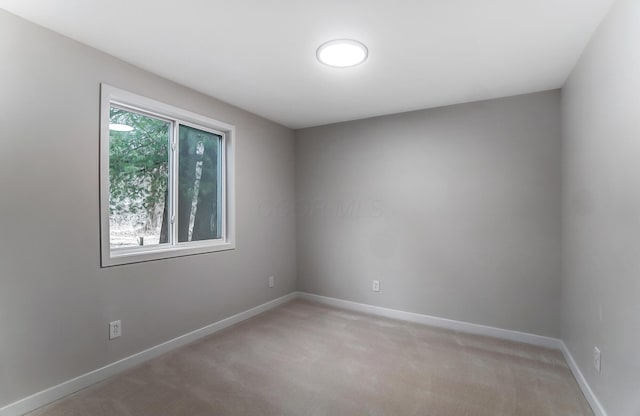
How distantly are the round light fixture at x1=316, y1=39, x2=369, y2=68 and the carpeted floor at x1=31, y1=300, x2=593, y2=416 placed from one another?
7.73 feet

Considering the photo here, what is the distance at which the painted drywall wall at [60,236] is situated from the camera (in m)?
1.80

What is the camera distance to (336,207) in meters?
3.96

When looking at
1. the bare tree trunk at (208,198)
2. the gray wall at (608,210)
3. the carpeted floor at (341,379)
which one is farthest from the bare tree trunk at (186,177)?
the gray wall at (608,210)

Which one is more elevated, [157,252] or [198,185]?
[198,185]

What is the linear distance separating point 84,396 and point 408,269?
9.76ft

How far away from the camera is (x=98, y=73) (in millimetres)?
2201

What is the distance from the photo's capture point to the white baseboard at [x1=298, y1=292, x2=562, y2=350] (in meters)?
2.82

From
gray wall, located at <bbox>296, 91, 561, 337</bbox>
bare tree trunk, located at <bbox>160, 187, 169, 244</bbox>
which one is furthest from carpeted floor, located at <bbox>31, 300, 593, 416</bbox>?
bare tree trunk, located at <bbox>160, 187, 169, 244</bbox>

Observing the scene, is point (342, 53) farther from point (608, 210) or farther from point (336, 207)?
point (336, 207)

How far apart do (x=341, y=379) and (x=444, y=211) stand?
6.48 feet

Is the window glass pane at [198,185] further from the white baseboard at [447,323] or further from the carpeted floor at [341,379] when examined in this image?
the white baseboard at [447,323]

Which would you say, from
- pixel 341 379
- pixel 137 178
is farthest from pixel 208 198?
pixel 341 379

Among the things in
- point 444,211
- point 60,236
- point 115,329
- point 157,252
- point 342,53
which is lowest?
point 115,329

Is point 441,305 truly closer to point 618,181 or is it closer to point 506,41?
point 618,181
